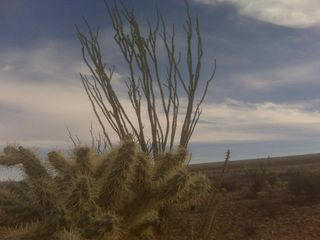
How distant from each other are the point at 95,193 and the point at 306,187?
9424 millimetres

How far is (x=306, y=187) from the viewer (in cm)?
1429

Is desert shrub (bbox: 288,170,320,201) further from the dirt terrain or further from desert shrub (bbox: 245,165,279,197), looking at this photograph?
desert shrub (bbox: 245,165,279,197)

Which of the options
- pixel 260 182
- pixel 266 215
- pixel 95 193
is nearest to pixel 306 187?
pixel 260 182

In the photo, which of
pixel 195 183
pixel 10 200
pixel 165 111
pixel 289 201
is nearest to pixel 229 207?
pixel 289 201

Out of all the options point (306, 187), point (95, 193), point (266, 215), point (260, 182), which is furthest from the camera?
point (260, 182)

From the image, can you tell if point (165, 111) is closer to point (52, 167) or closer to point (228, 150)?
point (52, 167)

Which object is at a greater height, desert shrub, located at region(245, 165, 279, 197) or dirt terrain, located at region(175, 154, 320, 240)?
desert shrub, located at region(245, 165, 279, 197)

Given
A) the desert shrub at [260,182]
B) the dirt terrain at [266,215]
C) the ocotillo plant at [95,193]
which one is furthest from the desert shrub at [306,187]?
the ocotillo plant at [95,193]

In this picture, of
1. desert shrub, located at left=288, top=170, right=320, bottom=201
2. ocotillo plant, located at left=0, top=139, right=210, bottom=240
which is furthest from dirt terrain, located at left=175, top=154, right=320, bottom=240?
ocotillo plant, located at left=0, top=139, right=210, bottom=240

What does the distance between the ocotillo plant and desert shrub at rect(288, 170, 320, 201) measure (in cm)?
710

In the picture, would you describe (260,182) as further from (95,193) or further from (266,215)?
(95,193)

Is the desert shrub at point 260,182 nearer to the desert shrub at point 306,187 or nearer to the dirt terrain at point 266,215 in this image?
the dirt terrain at point 266,215

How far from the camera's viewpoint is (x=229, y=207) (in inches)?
508

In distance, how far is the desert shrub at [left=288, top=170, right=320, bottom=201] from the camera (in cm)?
1370
